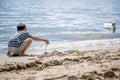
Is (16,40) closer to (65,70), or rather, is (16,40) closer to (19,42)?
(19,42)

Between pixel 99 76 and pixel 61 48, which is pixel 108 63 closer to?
pixel 99 76

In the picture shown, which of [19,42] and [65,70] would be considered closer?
[65,70]

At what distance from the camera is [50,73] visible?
5680mm

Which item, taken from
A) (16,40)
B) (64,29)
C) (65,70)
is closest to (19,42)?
(16,40)

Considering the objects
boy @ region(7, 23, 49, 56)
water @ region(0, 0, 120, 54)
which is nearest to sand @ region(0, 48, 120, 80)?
boy @ region(7, 23, 49, 56)

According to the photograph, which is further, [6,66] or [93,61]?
[93,61]

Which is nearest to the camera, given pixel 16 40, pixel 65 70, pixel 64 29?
pixel 65 70

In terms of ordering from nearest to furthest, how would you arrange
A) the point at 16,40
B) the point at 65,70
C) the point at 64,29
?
the point at 65,70 → the point at 16,40 → the point at 64,29

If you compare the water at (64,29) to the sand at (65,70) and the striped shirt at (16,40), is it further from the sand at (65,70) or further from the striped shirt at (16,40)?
the sand at (65,70)

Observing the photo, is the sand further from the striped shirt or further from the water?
the water

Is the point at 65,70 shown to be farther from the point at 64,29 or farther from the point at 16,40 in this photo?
the point at 64,29

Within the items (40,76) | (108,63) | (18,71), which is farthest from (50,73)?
(108,63)

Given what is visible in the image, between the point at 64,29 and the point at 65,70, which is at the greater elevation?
the point at 64,29

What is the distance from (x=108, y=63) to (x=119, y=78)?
4.48 ft
